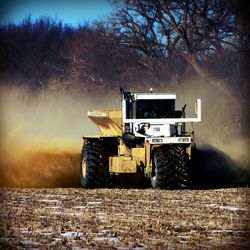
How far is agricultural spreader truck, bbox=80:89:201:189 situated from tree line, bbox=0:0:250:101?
996 cm

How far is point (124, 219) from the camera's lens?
491 inches

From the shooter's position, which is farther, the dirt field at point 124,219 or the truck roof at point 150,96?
the truck roof at point 150,96

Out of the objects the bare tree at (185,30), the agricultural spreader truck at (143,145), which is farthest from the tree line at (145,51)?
the agricultural spreader truck at (143,145)

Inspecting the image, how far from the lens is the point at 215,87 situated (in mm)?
30625

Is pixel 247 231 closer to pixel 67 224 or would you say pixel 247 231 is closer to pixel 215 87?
pixel 67 224

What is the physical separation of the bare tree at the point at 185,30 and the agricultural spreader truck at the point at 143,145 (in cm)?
1078

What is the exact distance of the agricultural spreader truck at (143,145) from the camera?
1739 cm

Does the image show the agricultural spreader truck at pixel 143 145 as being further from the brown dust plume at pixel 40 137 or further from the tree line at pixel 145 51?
the tree line at pixel 145 51

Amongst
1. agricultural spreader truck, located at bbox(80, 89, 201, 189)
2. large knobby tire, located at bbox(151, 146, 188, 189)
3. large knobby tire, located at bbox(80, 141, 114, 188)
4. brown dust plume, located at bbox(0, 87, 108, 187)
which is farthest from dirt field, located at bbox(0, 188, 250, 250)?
brown dust plume, located at bbox(0, 87, 108, 187)

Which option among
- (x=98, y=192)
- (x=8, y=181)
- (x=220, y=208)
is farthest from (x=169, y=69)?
(x=220, y=208)

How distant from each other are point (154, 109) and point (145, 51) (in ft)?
43.5

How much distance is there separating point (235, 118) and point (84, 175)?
35.0ft

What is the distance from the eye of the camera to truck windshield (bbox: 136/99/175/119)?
18.6m

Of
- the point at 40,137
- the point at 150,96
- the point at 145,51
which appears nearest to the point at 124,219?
the point at 150,96
